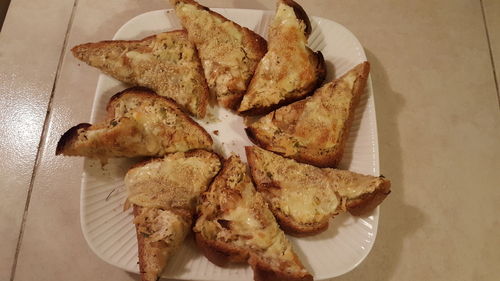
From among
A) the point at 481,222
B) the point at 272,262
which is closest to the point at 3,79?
the point at 272,262

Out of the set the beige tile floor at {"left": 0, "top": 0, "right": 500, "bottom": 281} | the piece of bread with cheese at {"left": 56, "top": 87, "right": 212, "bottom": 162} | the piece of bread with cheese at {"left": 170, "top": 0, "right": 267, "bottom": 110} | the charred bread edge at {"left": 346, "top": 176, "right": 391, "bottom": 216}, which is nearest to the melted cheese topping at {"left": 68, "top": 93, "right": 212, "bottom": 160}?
the piece of bread with cheese at {"left": 56, "top": 87, "right": 212, "bottom": 162}

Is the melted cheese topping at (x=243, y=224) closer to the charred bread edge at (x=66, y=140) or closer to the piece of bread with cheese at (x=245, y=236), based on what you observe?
the piece of bread with cheese at (x=245, y=236)

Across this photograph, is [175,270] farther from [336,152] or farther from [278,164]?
[336,152]

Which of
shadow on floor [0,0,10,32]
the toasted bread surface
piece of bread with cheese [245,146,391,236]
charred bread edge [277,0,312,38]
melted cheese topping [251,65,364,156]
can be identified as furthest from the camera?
shadow on floor [0,0,10,32]

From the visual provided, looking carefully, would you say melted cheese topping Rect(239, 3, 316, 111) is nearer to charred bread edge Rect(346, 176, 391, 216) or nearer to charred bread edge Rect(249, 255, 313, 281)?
charred bread edge Rect(346, 176, 391, 216)

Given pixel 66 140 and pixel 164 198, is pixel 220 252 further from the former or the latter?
pixel 66 140

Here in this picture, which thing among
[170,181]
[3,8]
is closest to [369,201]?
[170,181]

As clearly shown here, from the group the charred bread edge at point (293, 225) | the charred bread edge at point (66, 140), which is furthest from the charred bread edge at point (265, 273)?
the charred bread edge at point (66, 140)
